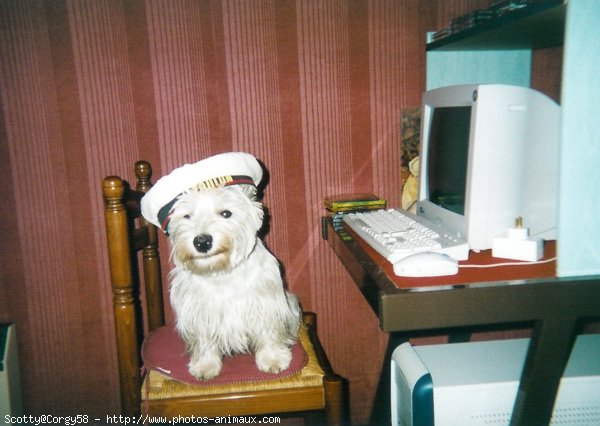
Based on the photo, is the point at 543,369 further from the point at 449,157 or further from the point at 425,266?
the point at 449,157

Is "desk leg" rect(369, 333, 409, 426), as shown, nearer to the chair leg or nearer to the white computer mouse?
the chair leg

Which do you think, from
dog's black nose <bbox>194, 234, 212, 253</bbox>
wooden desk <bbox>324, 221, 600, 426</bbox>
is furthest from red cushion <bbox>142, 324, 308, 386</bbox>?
wooden desk <bbox>324, 221, 600, 426</bbox>

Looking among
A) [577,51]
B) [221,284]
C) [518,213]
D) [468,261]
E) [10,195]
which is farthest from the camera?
[10,195]

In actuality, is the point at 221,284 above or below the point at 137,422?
above

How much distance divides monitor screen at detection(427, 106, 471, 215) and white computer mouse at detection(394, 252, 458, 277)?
0.38 meters

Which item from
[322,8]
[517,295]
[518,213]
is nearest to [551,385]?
[517,295]

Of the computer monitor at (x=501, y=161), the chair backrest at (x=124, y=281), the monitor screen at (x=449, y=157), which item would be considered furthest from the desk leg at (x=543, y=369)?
the chair backrest at (x=124, y=281)

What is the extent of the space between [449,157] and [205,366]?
1124mm

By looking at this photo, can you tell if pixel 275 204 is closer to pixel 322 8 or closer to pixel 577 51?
pixel 322 8

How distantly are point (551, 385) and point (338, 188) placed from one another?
1282 millimetres

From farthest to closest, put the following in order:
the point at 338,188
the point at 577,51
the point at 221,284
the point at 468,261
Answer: the point at 338,188 < the point at 221,284 < the point at 468,261 < the point at 577,51

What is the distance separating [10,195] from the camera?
2.04 metres

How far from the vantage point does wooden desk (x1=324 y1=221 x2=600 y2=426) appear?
1.02 metres

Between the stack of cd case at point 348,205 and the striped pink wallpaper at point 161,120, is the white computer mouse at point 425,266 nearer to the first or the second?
the stack of cd case at point 348,205
